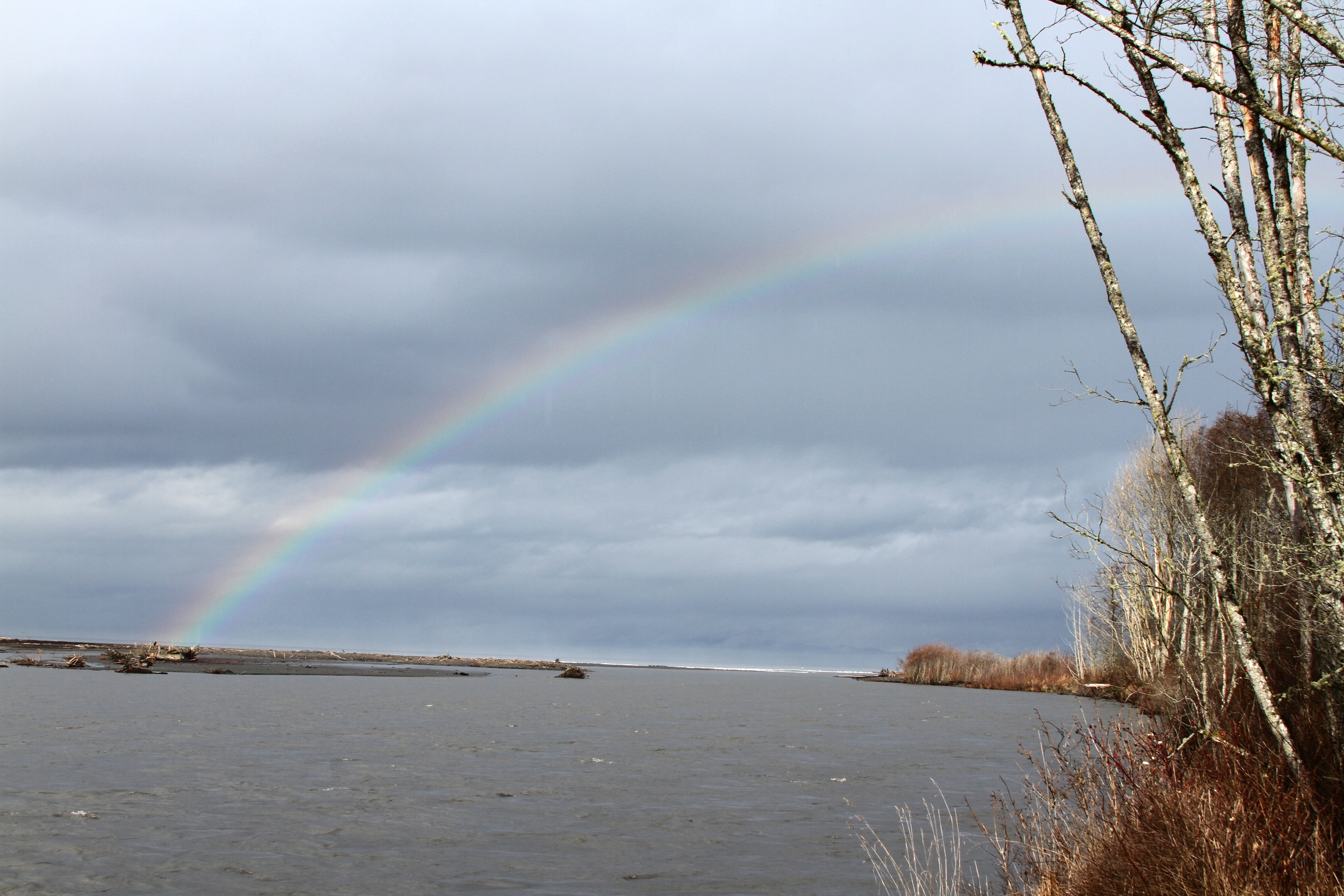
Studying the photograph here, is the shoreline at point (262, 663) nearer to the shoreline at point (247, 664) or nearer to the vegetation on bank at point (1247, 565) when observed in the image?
the shoreline at point (247, 664)

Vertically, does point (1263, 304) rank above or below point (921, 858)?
above

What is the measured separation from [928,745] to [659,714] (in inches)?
660

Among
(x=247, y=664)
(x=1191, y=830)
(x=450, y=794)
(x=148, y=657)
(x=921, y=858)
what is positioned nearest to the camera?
(x=1191, y=830)

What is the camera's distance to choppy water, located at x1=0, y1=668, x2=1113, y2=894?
12.2 meters

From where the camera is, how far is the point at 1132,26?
Answer: 6.96 meters

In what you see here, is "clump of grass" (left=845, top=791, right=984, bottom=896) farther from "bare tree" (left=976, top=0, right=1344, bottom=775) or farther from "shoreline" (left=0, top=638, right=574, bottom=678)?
"shoreline" (left=0, top=638, right=574, bottom=678)

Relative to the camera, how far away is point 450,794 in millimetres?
18812

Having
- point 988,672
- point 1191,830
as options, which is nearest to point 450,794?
point 1191,830

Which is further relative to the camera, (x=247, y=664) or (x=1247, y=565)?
(x=247, y=664)

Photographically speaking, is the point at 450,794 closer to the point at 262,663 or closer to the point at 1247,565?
the point at 1247,565

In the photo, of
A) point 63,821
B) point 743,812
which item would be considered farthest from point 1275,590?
point 63,821

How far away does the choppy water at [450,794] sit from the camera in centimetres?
1218

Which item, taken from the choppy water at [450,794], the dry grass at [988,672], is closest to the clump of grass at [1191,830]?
the choppy water at [450,794]

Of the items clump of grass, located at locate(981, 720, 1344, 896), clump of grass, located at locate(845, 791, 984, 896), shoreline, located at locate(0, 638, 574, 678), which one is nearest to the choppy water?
clump of grass, located at locate(845, 791, 984, 896)
